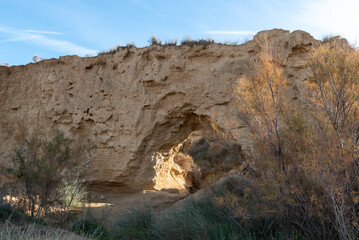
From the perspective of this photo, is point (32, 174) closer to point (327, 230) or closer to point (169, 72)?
point (169, 72)

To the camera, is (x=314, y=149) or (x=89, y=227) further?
(x=89, y=227)

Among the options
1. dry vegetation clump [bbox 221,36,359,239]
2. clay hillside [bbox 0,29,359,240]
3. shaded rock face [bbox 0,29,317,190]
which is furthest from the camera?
shaded rock face [bbox 0,29,317,190]

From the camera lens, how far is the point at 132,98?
10.5 meters

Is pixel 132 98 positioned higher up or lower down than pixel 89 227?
higher up

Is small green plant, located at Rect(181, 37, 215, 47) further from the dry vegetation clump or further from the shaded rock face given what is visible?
the dry vegetation clump

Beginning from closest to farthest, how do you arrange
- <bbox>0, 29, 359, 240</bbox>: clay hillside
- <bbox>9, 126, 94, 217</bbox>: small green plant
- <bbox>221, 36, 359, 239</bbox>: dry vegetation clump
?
<bbox>221, 36, 359, 239</bbox>: dry vegetation clump → <bbox>0, 29, 359, 240</bbox>: clay hillside → <bbox>9, 126, 94, 217</bbox>: small green plant

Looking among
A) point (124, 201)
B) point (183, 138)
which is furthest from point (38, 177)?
point (183, 138)

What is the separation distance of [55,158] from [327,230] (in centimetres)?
628

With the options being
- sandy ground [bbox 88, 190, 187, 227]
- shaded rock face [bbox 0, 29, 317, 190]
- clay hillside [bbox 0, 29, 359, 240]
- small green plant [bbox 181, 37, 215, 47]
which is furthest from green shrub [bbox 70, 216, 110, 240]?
small green plant [bbox 181, 37, 215, 47]

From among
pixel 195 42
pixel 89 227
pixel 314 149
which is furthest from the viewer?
pixel 195 42

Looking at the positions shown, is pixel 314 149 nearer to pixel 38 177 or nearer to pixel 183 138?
pixel 38 177

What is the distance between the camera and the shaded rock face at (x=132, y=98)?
9.49 meters

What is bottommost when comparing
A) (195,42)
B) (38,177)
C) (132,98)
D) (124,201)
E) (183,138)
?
(124,201)

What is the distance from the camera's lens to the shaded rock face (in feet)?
31.1
